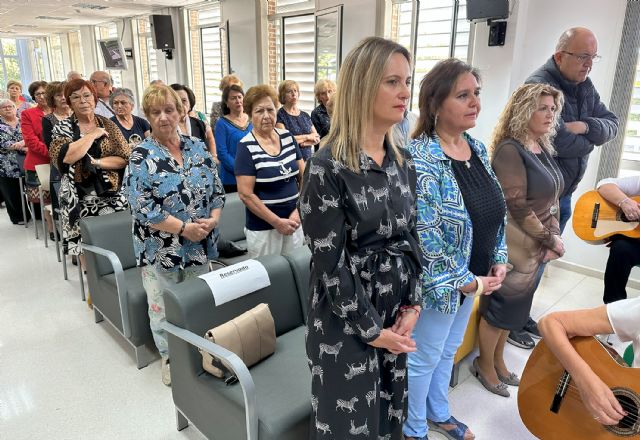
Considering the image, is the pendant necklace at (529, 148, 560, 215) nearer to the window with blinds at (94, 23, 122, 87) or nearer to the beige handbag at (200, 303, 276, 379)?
the beige handbag at (200, 303, 276, 379)

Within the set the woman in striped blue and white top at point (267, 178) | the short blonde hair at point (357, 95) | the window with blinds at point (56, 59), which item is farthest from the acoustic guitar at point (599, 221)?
the window with blinds at point (56, 59)

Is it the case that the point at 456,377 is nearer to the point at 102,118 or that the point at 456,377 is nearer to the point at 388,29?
the point at 102,118

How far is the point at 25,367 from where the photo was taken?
2.68m

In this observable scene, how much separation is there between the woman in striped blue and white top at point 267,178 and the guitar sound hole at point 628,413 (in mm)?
1713

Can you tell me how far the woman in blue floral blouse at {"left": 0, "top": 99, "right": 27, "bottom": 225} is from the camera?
5.13m

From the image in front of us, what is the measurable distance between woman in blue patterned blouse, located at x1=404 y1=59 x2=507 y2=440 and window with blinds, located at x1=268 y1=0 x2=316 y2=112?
478 cm

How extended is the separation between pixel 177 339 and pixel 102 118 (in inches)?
75.5

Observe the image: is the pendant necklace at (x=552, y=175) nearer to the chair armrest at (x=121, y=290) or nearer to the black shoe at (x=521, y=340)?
the black shoe at (x=521, y=340)

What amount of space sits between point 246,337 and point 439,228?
0.92 metres

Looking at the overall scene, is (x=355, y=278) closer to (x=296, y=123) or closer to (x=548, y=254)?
(x=548, y=254)

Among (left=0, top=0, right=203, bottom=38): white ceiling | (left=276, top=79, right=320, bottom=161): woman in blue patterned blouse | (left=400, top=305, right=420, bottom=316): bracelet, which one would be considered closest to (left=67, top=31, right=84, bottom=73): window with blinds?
(left=0, top=0, right=203, bottom=38): white ceiling

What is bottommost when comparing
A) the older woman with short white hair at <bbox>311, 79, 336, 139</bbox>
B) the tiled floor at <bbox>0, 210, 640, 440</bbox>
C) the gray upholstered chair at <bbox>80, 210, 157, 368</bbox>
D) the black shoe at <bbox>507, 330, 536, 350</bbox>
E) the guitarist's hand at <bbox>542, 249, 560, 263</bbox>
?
the tiled floor at <bbox>0, 210, 640, 440</bbox>

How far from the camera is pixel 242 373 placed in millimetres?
1560

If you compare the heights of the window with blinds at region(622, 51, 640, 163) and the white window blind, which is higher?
the white window blind
